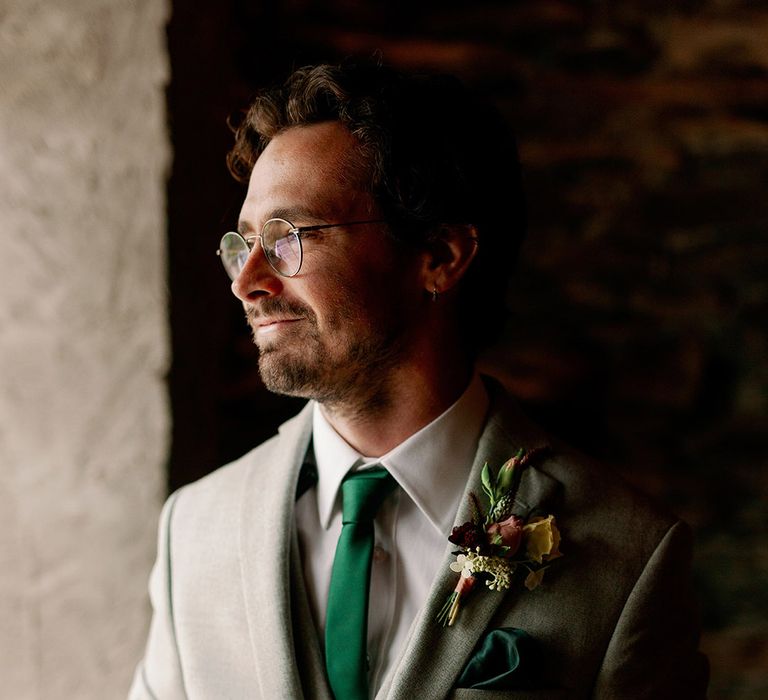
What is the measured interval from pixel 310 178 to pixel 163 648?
99 cm

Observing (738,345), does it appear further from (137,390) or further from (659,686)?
(137,390)

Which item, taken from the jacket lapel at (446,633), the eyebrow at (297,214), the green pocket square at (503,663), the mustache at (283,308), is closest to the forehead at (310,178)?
the eyebrow at (297,214)

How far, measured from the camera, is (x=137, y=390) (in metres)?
1.72

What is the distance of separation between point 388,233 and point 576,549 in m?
0.69

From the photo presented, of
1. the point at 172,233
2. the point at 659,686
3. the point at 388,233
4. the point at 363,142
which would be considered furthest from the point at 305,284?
the point at 659,686

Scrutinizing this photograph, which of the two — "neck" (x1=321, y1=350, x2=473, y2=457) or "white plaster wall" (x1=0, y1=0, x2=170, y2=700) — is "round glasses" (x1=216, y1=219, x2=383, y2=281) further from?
"white plaster wall" (x1=0, y1=0, x2=170, y2=700)

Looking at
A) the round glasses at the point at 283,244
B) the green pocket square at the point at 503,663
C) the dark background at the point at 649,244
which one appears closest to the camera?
the green pocket square at the point at 503,663

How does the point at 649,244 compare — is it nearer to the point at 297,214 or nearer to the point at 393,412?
the point at 393,412

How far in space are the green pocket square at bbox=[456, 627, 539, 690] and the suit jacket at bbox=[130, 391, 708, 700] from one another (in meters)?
0.02

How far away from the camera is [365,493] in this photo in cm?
144

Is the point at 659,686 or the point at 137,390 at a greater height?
the point at 137,390

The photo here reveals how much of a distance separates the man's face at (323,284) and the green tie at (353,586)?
0.59 feet

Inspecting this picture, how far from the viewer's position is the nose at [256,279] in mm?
1409

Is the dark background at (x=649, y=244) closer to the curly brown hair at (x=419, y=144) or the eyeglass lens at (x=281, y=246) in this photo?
the curly brown hair at (x=419, y=144)
